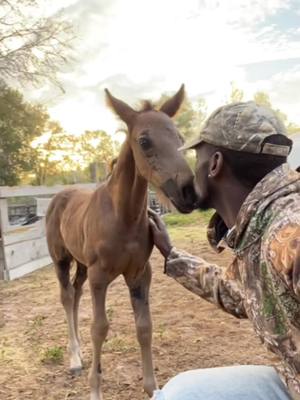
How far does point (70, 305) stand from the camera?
405 cm

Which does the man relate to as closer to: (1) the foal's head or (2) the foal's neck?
(1) the foal's head

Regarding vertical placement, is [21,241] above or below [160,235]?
below

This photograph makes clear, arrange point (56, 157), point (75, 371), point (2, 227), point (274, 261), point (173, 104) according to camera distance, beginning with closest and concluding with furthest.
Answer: point (274, 261) < point (173, 104) < point (75, 371) < point (2, 227) < point (56, 157)

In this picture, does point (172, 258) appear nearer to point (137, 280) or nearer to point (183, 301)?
point (137, 280)

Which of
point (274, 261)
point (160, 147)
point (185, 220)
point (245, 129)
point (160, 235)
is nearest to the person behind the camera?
point (274, 261)

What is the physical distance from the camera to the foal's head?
8.14 feet

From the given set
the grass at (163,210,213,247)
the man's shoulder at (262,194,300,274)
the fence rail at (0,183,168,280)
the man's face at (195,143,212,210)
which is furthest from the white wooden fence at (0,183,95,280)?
the man's shoulder at (262,194,300,274)

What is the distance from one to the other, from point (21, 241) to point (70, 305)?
3655 millimetres

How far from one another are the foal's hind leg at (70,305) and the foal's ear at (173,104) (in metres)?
1.80

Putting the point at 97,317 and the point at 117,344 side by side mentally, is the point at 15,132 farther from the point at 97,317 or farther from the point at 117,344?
the point at 97,317

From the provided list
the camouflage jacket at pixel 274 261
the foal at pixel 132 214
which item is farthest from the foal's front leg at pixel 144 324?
the camouflage jacket at pixel 274 261

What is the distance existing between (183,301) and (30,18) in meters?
11.6

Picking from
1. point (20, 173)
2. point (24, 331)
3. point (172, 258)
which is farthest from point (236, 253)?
point (20, 173)

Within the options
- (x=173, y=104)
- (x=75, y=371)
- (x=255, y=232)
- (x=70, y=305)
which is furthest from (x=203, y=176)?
(x=70, y=305)
